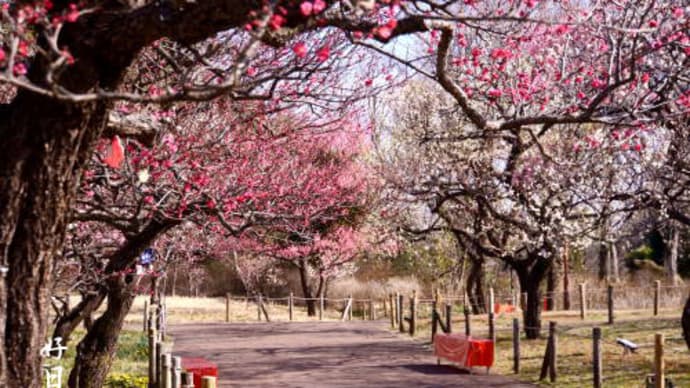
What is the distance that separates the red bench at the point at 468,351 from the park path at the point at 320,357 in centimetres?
24

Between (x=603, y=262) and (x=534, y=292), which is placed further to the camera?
(x=603, y=262)

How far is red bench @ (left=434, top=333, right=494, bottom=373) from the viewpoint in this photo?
16734mm

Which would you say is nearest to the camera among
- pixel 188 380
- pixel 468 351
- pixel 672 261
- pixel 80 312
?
pixel 188 380

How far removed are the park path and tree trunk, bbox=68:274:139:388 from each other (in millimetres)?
3785

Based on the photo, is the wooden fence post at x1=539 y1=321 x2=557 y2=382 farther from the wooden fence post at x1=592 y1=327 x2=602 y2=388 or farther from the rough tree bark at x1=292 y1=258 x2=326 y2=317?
the rough tree bark at x1=292 y1=258 x2=326 y2=317

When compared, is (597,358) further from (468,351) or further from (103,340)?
(103,340)

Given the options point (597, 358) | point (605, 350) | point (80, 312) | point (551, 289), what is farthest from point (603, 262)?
point (80, 312)

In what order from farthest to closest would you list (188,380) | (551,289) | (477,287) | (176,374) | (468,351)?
(477,287) → (551,289) → (468,351) → (176,374) → (188,380)

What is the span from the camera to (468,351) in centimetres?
1691

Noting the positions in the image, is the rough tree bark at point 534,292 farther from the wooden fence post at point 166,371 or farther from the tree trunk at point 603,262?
the tree trunk at point 603,262

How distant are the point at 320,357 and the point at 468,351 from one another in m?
4.12

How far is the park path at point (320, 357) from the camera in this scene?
15.7 meters

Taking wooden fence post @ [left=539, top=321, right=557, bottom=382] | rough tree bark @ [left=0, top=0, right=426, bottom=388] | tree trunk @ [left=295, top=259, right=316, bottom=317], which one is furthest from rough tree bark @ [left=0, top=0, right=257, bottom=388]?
tree trunk @ [left=295, top=259, right=316, bottom=317]

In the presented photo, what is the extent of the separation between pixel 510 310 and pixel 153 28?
1049 inches
